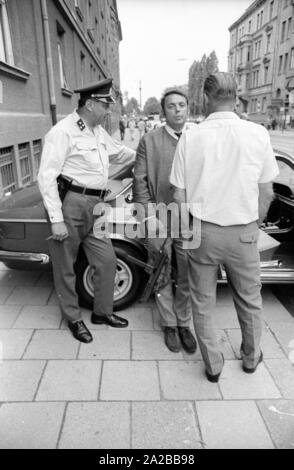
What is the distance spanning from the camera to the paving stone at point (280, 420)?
1.97m

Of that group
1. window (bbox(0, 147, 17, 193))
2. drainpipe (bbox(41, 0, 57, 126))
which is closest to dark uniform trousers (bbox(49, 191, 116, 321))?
window (bbox(0, 147, 17, 193))

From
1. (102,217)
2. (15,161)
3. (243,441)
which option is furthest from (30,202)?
(15,161)

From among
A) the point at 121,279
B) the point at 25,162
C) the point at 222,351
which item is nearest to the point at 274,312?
the point at 222,351

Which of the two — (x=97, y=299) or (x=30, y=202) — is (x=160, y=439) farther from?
(x=30, y=202)

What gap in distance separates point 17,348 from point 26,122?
617 centimetres

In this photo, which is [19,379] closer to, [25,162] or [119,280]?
[119,280]

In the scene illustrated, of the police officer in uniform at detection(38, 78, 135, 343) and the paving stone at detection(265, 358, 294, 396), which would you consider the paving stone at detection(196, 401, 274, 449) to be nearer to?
the paving stone at detection(265, 358, 294, 396)

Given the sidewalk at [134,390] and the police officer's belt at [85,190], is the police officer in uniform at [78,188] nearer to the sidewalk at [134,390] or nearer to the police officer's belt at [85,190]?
the police officer's belt at [85,190]

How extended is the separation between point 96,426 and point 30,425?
0.38 m

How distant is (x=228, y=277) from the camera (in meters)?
Result: 2.32

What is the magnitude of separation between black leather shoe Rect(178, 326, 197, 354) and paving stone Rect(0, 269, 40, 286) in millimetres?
1893

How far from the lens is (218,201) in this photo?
81.0 inches

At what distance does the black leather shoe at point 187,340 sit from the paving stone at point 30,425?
1.02m
